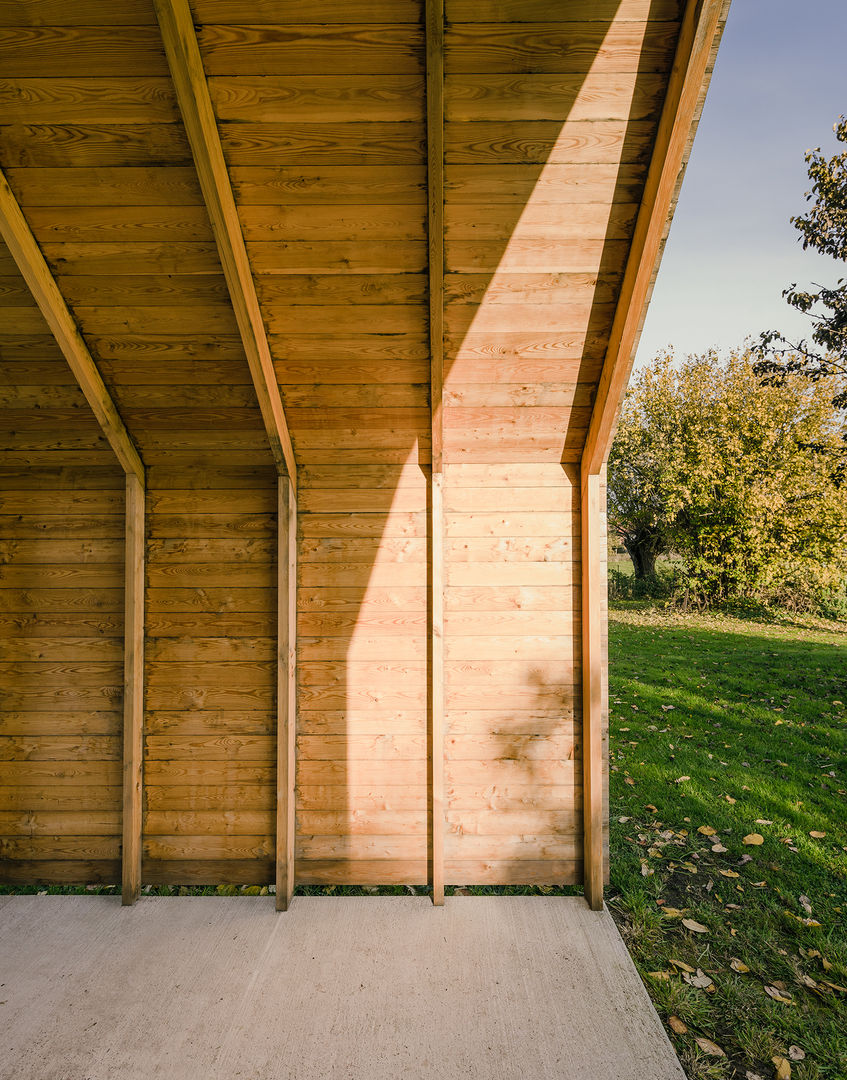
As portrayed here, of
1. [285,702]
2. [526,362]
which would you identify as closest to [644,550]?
[526,362]

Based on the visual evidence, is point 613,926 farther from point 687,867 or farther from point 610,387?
point 610,387

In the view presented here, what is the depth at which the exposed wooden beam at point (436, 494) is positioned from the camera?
6.27 feet

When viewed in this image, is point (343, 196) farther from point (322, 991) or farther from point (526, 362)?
point (322, 991)

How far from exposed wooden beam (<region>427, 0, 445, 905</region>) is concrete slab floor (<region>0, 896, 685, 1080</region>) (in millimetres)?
453

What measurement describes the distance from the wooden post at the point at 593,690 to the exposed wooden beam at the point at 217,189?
163 cm

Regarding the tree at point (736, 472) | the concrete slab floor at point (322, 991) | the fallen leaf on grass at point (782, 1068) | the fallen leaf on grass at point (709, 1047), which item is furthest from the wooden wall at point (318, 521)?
the tree at point (736, 472)

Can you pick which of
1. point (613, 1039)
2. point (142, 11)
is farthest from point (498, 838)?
point (142, 11)

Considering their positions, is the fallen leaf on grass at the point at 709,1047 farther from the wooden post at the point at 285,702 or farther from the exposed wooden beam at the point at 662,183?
the exposed wooden beam at the point at 662,183

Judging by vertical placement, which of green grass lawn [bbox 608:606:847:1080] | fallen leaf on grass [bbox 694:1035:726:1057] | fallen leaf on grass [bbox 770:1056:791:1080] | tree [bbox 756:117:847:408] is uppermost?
tree [bbox 756:117:847:408]

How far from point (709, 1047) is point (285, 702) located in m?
2.23

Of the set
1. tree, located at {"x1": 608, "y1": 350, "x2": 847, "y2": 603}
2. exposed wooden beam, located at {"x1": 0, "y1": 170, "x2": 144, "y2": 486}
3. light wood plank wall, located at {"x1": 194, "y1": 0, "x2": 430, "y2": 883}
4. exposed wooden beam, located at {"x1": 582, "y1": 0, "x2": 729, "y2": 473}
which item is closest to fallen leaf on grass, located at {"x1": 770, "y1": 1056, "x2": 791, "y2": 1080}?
light wood plank wall, located at {"x1": 194, "y1": 0, "x2": 430, "y2": 883}

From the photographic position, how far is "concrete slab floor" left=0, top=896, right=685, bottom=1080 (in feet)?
6.82

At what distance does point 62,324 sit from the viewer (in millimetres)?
2369

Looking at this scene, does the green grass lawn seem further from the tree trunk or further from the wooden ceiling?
the tree trunk
